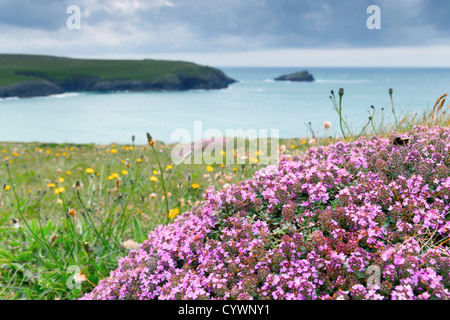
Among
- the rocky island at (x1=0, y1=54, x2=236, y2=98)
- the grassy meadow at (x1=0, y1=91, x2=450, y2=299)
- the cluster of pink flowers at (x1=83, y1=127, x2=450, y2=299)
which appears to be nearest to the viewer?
the cluster of pink flowers at (x1=83, y1=127, x2=450, y2=299)

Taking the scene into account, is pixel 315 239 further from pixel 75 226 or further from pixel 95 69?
pixel 95 69

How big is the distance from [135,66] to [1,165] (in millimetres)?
90639

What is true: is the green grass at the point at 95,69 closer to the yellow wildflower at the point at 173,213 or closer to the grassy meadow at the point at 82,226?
the grassy meadow at the point at 82,226

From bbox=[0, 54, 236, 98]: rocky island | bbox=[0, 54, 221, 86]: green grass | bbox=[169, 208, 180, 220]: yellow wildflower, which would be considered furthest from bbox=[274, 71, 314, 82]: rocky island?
bbox=[169, 208, 180, 220]: yellow wildflower

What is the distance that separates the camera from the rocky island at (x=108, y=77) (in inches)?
3174

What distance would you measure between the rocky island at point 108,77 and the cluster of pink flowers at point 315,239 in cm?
8406

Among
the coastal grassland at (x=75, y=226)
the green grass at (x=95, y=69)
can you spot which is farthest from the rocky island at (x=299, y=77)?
the coastal grassland at (x=75, y=226)

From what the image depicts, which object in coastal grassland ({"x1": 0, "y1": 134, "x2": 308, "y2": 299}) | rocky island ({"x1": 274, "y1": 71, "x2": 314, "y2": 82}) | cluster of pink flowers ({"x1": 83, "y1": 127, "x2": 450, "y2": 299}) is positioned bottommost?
coastal grassland ({"x1": 0, "y1": 134, "x2": 308, "y2": 299})

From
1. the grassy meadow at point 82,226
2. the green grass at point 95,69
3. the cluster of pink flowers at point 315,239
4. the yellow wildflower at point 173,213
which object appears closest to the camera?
the cluster of pink flowers at point 315,239

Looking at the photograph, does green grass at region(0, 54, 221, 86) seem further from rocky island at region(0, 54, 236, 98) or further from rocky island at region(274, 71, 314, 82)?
rocky island at region(274, 71, 314, 82)

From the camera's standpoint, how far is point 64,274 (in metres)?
3.92

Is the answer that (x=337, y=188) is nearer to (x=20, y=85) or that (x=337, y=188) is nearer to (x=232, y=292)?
(x=232, y=292)

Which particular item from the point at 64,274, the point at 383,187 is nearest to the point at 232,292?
the point at 383,187

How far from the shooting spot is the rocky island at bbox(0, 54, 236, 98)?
80625mm
